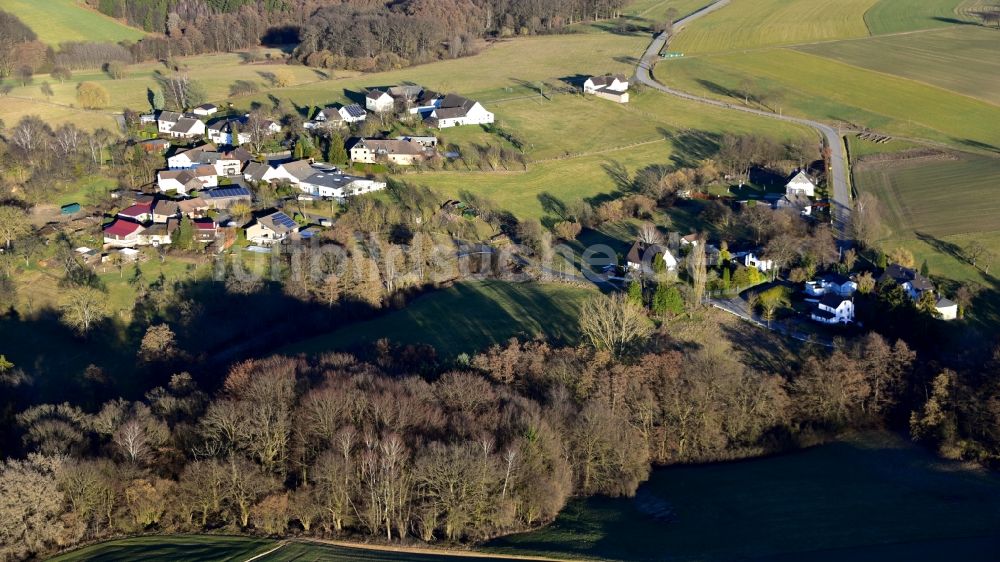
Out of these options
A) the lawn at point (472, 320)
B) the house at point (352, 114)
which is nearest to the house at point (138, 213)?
the lawn at point (472, 320)

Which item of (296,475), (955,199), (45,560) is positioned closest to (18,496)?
(45,560)

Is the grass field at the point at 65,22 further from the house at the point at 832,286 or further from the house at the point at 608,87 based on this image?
the house at the point at 832,286

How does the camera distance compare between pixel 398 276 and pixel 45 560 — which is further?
pixel 398 276

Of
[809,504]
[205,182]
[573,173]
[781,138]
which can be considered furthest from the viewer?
[781,138]

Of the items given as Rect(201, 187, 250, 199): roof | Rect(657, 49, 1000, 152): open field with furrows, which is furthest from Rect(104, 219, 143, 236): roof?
Rect(657, 49, 1000, 152): open field with furrows

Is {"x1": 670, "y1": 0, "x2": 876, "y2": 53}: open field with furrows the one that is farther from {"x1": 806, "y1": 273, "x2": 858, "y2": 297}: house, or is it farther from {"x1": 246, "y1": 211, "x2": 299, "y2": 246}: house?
{"x1": 246, "y1": 211, "x2": 299, "y2": 246}: house

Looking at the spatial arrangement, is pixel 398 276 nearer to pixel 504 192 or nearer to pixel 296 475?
pixel 504 192

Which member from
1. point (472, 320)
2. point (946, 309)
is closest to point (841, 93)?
point (946, 309)
